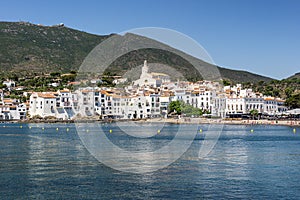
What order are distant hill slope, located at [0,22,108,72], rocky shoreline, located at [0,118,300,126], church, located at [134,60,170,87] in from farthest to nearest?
distant hill slope, located at [0,22,108,72] → church, located at [134,60,170,87] → rocky shoreline, located at [0,118,300,126]

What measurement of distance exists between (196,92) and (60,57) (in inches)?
2055

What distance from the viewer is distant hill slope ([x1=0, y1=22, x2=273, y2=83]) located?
112562mm

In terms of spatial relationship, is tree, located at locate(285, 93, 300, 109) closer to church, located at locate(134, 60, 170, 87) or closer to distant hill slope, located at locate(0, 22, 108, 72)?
church, located at locate(134, 60, 170, 87)

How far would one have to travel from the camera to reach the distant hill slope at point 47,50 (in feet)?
369

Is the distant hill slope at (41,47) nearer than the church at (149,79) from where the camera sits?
No

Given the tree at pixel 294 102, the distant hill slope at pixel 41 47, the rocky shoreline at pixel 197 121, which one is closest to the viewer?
the rocky shoreline at pixel 197 121

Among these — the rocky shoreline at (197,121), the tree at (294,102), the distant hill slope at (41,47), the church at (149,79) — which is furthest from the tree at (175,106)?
the distant hill slope at (41,47)

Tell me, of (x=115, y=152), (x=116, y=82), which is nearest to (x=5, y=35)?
(x=116, y=82)

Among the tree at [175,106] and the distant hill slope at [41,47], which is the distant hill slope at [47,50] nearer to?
the distant hill slope at [41,47]

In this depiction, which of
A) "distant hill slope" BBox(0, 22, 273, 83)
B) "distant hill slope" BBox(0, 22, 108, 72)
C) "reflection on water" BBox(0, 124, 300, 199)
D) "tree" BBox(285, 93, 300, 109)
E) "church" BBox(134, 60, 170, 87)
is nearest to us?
"reflection on water" BBox(0, 124, 300, 199)

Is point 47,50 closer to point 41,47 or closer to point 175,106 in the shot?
point 41,47

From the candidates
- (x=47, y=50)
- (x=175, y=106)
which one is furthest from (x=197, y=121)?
(x=47, y=50)

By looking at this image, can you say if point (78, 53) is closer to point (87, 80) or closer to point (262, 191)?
point (87, 80)

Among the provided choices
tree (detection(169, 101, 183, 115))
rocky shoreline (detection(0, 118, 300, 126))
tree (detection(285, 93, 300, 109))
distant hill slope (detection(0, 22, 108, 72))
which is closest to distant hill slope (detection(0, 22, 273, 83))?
distant hill slope (detection(0, 22, 108, 72))
